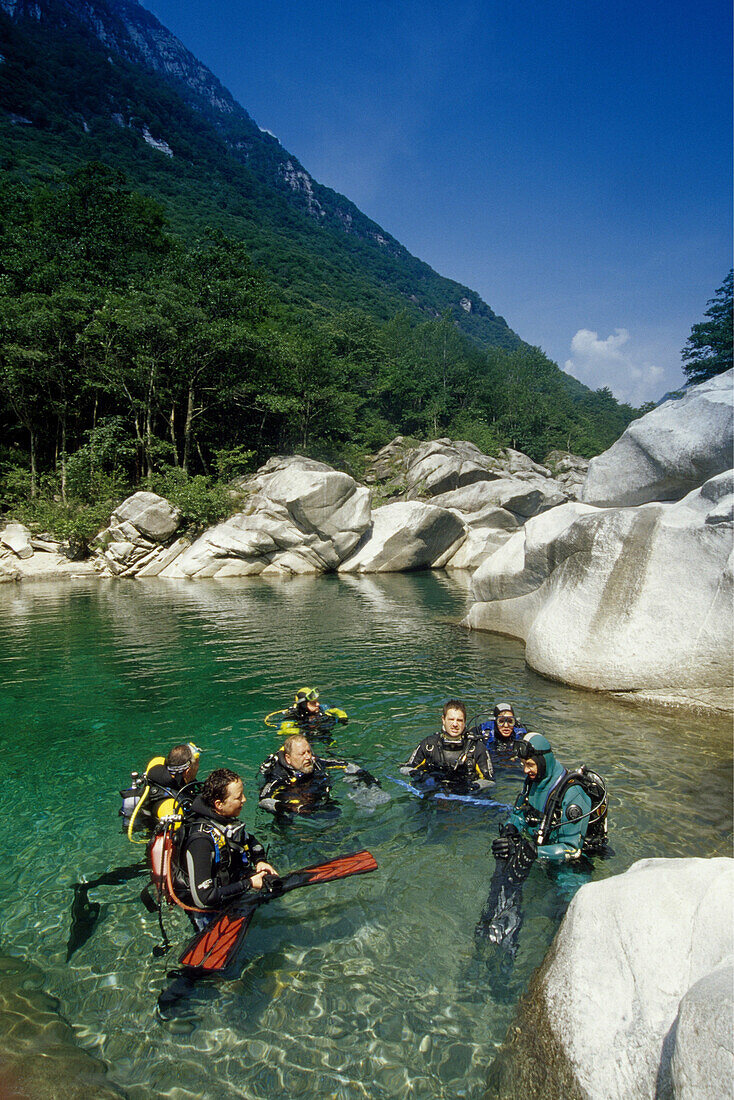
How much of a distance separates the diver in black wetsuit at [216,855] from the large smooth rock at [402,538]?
2968 cm

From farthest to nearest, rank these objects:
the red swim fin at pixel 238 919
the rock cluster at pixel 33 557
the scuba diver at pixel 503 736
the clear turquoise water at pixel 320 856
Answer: the rock cluster at pixel 33 557, the scuba diver at pixel 503 736, the red swim fin at pixel 238 919, the clear turquoise water at pixel 320 856

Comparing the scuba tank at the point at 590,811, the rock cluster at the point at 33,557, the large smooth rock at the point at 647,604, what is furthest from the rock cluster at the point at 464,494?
the scuba tank at the point at 590,811

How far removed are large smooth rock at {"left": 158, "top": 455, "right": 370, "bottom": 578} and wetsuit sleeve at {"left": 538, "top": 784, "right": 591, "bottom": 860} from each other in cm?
2841

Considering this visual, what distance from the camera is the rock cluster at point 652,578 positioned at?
980 centimetres

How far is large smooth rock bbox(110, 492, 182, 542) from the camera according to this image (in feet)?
106

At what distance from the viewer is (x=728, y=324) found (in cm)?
→ 4684

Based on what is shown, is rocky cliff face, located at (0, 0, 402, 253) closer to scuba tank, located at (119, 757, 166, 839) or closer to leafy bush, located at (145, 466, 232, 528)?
leafy bush, located at (145, 466, 232, 528)

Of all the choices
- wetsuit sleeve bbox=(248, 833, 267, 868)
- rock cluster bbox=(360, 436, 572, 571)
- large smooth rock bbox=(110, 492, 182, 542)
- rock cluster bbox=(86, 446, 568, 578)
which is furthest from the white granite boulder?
wetsuit sleeve bbox=(248, 833, 267, 868)

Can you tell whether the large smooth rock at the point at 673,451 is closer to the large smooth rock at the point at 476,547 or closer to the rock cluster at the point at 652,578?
the rock cluster at the point at 652,578

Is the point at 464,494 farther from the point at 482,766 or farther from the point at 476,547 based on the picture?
the point at 482,766

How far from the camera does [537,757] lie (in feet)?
18.0

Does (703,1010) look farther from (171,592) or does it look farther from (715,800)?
(171,592)

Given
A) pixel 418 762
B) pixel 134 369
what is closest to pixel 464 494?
pixel 134 369

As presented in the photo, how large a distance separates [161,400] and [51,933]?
38118 mm
